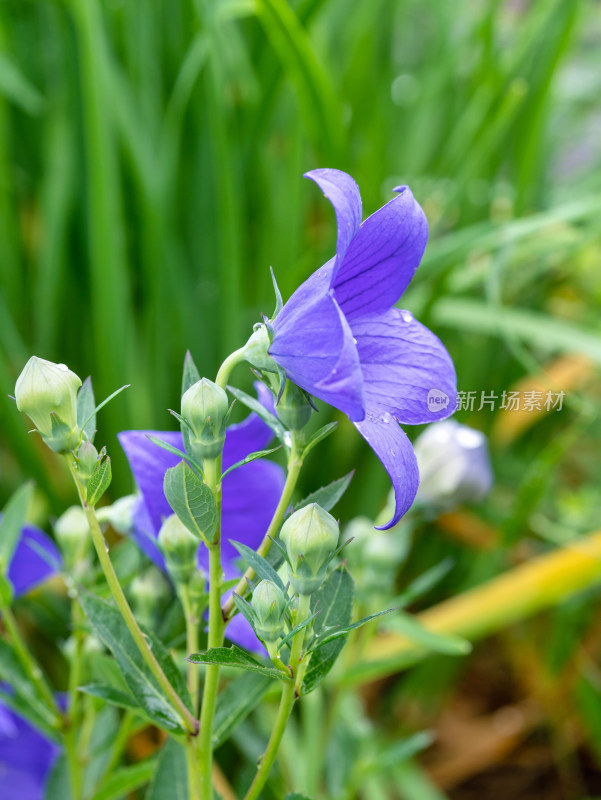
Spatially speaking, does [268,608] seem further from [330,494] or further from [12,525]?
[12,525]

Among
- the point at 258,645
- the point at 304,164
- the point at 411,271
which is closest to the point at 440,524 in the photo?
the point at 304,164

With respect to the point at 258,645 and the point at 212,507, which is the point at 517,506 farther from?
the point at 212,507

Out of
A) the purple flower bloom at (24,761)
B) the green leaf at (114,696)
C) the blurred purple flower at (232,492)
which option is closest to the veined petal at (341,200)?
the blurred purple flower at (232,492)

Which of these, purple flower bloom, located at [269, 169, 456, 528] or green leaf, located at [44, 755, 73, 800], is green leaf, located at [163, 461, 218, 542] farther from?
green leaf, located at [44, 755, 73, 800]

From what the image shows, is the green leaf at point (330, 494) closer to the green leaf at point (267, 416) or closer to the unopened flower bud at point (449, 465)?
the green leaf at point (267, 416)

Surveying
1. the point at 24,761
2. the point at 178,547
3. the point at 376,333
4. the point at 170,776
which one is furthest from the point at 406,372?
the point at 24,761

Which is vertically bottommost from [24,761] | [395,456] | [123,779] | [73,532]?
[24,761]
